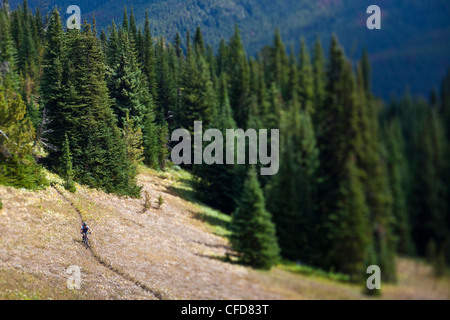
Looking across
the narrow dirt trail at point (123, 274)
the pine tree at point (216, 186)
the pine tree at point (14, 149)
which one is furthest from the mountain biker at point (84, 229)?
the pine tree at point (216, 186)

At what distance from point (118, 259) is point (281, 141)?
18072 mm

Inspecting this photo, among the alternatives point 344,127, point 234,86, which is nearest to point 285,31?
point 344,127

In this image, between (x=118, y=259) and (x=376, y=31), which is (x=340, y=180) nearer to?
(x=376, y=31)

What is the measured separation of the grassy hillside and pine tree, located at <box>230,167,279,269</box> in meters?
1.06

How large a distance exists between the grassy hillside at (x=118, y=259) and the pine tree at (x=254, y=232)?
106 centimetres

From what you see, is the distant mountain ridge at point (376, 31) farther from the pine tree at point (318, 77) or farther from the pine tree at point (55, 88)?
the pine tree at point (55, 88)

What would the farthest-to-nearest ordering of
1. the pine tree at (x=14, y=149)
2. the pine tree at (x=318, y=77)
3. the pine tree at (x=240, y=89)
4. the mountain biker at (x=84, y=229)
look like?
the pine tree at (x=240, y=89), the pine tree at (x=14, y=149), the mountain biker at (x=84, y=229), the pine tree at (x=318, y=77)

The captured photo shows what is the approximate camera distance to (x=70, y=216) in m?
26.7

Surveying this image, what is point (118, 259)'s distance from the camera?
2477cm

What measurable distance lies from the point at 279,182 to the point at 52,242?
15.3 metres

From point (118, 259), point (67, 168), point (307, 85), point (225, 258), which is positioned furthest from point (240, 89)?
point (307, 85)

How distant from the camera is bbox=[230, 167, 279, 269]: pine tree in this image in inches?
1017

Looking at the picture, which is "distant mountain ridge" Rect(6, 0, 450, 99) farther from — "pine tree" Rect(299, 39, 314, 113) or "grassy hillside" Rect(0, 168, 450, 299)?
"grassy hillside" Rect(0, 168, 450, 299)

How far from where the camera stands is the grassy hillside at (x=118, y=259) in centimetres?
1909
